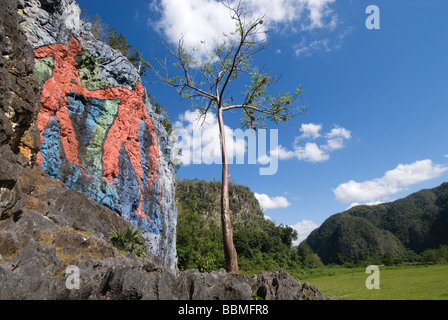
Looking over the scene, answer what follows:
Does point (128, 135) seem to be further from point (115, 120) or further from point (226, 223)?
point (226, 223)

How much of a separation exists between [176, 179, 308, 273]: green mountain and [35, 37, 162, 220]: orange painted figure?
14.7 metres

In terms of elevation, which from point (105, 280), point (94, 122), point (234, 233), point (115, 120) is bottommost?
point (234, 233)

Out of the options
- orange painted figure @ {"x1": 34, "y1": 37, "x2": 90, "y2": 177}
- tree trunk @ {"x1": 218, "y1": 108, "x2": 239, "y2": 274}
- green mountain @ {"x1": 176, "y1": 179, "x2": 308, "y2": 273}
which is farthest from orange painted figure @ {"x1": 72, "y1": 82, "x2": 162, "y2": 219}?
green mountain @ {"x1": 176, "y1": 179, "x2": 308, "y2": 273}

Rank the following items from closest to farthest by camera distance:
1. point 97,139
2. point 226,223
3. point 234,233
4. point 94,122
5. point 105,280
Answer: point 105,280 < point 226,223 < point 97,139 < point 94,122 < point 234,233

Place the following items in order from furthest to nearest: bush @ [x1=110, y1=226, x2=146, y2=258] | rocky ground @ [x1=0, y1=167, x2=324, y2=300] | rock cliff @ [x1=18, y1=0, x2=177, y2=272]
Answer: rock cliff @ [x1=18, y1=0, x2=177, y2=272] < bush @ [x1=110, y1=226, x2=146, y2=258] < rocky ground @ [x1=0, y1=167, x2=324, y2=300]

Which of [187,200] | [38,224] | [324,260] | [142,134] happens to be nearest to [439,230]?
[324,260]

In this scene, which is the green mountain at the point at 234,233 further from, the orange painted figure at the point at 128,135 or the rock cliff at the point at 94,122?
the orange painted figure at the point at 128,135

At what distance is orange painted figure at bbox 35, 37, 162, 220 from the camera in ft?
38.0

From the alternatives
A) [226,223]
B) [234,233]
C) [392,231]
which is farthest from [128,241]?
[392,231]

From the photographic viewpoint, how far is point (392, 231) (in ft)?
237

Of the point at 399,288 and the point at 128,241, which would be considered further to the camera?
the point at 128,241

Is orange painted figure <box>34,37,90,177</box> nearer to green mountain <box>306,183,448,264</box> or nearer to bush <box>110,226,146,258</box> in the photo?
bush <box>110,226,146,258</box>

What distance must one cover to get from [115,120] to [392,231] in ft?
275
